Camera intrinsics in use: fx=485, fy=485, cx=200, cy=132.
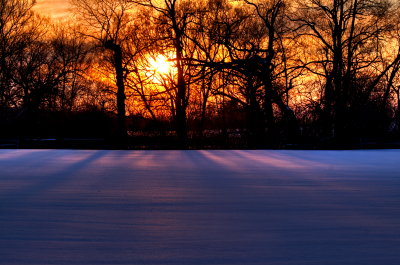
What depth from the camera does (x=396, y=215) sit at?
4.45 m

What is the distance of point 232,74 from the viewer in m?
14.1

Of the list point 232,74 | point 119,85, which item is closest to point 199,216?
point 232,74

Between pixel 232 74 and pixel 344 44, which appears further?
pixel 344 44

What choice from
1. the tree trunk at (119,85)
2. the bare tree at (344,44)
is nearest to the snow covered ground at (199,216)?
the bare tree at (344,44)

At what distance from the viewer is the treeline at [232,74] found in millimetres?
16141

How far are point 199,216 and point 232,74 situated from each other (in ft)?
33.2

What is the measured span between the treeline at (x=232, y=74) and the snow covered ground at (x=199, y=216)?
652 centimetres

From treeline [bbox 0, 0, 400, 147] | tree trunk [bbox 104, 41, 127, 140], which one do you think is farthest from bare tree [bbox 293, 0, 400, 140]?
tree trunk [bbox 104, 41, 127, 140]

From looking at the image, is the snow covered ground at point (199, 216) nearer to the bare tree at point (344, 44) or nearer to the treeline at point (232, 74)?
the treeline at point (232, 74)

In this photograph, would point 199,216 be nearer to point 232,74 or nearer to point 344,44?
point 232,74

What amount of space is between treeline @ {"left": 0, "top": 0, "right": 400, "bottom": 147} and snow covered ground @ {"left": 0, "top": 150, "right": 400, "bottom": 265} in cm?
652

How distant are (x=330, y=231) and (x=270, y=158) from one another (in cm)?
646

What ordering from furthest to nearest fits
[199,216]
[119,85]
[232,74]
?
[119,85], [232,74], [199,216]

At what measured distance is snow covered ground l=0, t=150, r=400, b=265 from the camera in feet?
10.5
